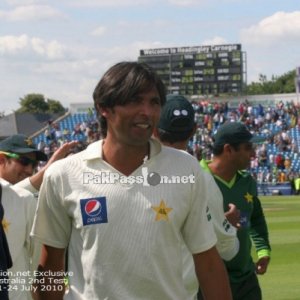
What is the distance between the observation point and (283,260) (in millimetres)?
15680

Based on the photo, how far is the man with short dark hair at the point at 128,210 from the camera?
379 centimetres

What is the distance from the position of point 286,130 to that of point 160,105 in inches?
2058

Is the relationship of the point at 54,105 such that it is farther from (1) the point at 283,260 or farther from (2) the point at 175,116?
(2) the point at 175,116

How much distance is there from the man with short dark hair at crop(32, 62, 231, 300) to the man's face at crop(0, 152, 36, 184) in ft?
7.37

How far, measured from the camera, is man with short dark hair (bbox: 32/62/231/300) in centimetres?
379

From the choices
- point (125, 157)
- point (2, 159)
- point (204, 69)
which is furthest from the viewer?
point (204, 69)

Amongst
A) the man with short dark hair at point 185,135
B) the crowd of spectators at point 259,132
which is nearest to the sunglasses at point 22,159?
the man with short dark hair at point 185,135

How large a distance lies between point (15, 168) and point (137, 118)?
2652 mm

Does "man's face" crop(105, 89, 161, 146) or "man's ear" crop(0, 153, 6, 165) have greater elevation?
"man's face" crop(105, 89, 161, 146)

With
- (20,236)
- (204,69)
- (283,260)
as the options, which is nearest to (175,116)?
(20,236)

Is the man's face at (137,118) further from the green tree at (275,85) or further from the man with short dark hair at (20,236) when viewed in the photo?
the green tree at (275,85)

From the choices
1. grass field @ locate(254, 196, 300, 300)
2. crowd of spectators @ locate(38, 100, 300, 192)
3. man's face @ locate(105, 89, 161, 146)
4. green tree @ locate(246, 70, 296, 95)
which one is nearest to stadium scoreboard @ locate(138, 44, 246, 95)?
crowd of spectators @ locate(38, 100, 300, 192)

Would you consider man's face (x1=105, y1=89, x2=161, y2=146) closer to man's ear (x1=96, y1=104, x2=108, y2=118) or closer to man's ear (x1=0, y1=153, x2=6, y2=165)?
man's ear (x1=96, y1=104, x2=108, y2=118)

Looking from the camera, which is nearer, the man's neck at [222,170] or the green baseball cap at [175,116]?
the green baseball cap at [175,116]
